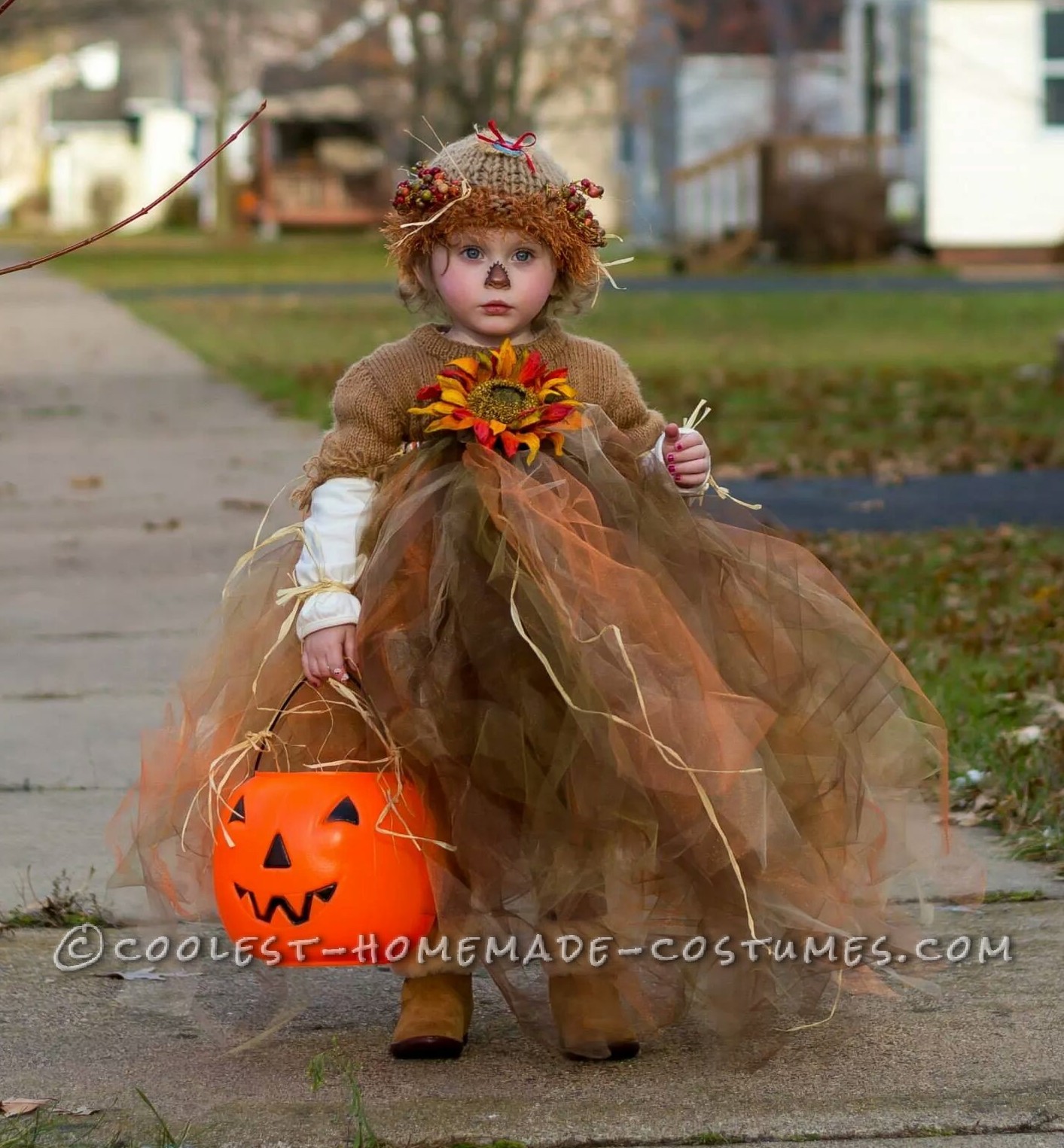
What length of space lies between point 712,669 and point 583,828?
32cm

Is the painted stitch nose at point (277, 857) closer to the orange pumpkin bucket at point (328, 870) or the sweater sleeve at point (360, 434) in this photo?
the orange pumpkin bucket at point (328, 870)

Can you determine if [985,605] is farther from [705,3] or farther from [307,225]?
[307,225]

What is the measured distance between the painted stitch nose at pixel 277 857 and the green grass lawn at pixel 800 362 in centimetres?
694

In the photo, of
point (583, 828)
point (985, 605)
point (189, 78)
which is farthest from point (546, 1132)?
point (189, 78)

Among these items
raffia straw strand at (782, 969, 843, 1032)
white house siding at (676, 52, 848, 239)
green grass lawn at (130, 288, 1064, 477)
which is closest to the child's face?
raffia straw strand at (782, 969, 843, 1032)

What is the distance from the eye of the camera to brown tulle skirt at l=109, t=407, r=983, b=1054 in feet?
10.5

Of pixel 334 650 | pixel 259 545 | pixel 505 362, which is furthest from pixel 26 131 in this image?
pixel 334 650

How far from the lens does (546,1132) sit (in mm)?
3068

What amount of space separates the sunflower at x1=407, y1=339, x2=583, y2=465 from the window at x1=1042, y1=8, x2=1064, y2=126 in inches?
1059

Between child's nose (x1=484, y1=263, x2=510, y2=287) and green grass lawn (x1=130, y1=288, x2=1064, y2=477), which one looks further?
green grass lawn (x1=130, y1=288, x2=1064, y2=477)

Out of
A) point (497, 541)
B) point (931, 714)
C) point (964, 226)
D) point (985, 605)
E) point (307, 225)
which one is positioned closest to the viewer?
point (497, 541)

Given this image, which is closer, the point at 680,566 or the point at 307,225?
the point at 680,566

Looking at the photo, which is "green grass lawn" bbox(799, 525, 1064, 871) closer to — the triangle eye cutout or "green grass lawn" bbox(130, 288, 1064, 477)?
the triangle eye cutout

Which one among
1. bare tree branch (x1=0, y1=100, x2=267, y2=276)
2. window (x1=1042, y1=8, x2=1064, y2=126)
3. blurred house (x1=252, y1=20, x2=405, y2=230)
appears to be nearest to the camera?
bare tree branch (x1=0, y1=100, x2=267, y2=276)
